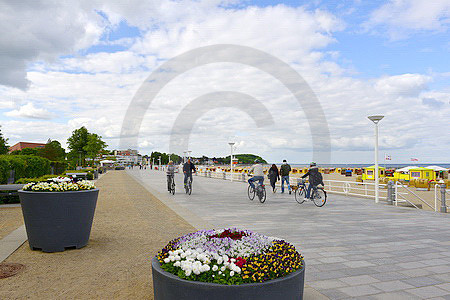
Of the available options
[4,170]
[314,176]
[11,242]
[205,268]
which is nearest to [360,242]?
[205,268]

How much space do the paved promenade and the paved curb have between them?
3668mm

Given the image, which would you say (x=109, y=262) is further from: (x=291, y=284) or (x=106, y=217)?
(x=106, y=217)

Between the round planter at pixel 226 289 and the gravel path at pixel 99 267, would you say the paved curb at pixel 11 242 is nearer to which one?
the gravel path at pixel 99 267

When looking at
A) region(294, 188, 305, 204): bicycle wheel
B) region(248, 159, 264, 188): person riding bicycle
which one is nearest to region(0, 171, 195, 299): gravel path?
region(248, 159, 264, 188): person riding bicycle

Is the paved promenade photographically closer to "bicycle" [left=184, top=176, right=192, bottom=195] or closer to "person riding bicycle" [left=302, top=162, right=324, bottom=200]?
"person riding bicycle" [left=302, top=162, right=324, bottom=200]

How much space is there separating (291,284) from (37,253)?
4.69 meters

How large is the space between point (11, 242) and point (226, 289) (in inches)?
223

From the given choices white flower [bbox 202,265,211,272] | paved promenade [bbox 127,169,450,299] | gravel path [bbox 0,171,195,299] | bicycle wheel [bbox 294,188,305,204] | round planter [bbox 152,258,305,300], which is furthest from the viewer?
bicycle wheel [bbox 294,188,305,204]

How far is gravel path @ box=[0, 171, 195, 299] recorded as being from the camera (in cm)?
390

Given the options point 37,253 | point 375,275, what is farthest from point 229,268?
point 37,253

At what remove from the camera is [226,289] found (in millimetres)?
2537

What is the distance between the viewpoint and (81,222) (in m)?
5.81

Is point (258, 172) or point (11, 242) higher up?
point (258, 172)

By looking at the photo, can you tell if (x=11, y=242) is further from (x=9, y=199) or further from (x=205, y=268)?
(x=9, y=199)
